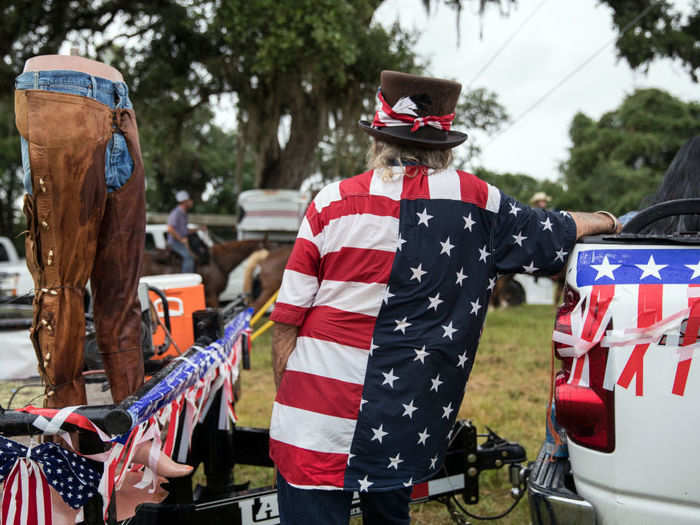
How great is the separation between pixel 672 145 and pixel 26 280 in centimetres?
1749

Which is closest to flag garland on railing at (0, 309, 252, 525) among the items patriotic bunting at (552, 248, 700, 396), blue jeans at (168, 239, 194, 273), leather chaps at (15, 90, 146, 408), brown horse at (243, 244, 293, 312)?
leather chaps at (15, 90, 146, 408)

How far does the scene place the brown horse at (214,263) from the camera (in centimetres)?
955

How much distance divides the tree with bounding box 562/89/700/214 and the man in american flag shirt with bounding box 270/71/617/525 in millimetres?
16470

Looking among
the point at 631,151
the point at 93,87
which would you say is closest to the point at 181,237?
the point at 93,87

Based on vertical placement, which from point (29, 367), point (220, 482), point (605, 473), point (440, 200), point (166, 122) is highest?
point (166, 122)

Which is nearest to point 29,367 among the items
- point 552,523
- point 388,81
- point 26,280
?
point 388,81

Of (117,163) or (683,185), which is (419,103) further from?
(683,185)

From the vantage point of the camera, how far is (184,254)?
966 centimetres

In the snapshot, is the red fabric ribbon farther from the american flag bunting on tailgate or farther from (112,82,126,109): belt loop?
(112,82,126,109): belt loop

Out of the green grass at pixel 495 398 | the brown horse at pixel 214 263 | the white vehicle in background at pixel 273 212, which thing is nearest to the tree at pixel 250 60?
the white vehicle in background at pixel 273 212

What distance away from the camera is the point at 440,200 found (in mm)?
1794

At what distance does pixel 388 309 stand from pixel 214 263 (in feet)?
28.3

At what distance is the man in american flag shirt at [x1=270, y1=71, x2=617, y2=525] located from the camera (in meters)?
1.73

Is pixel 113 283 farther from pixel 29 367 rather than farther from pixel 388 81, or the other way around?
pixel 29 367
